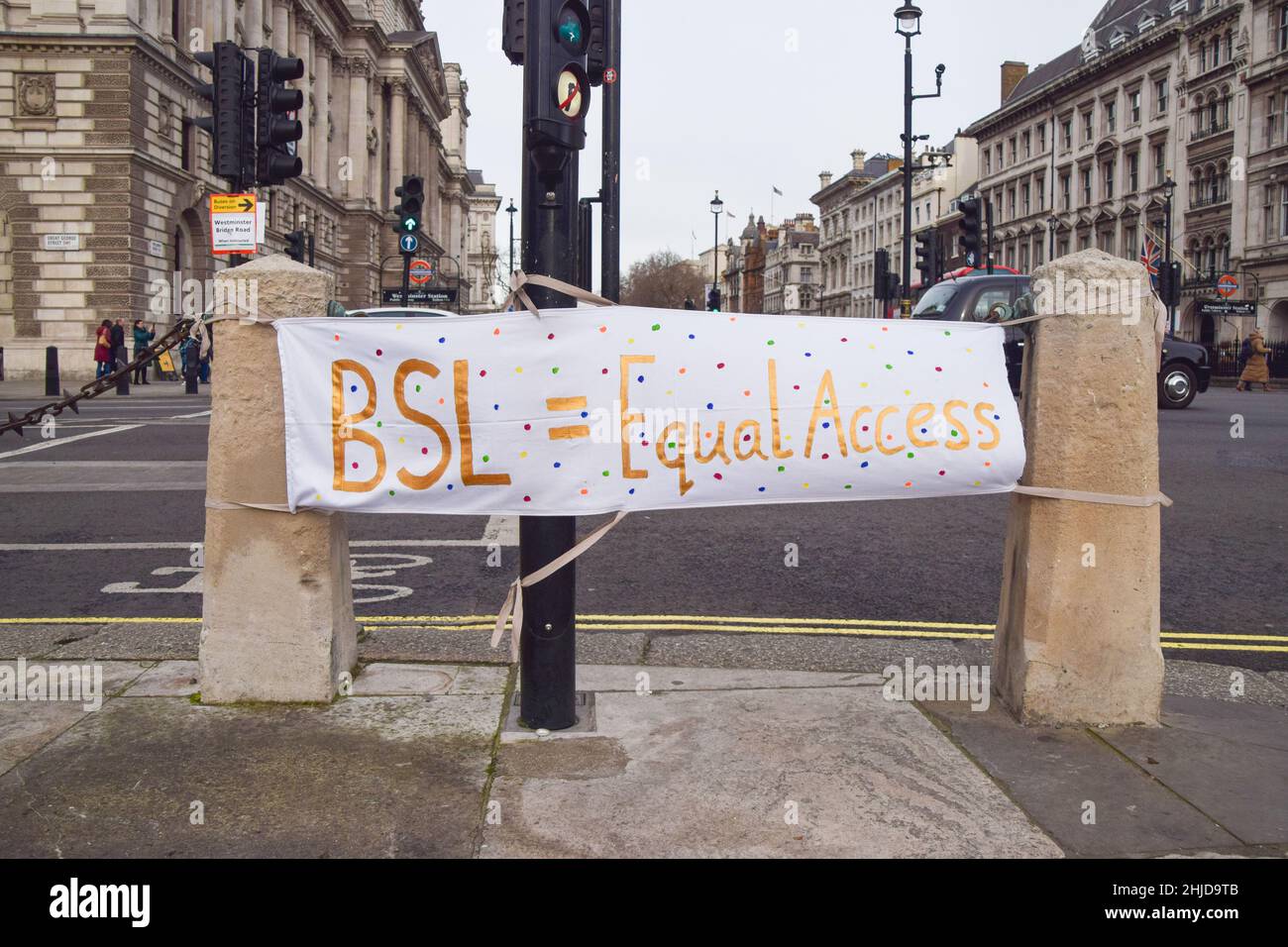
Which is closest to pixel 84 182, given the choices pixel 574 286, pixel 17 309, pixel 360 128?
pixel 17 309

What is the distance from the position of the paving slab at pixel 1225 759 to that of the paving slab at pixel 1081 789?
0.18ft

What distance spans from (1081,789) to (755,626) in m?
2.30

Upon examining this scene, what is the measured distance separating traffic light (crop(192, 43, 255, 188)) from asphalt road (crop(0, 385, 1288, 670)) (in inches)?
149

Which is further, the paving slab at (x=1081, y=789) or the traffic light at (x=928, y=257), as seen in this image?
the traffic light at (x=928, y=257)

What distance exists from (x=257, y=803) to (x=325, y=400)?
4.72 feet

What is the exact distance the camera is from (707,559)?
734 cm

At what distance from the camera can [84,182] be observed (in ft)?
107

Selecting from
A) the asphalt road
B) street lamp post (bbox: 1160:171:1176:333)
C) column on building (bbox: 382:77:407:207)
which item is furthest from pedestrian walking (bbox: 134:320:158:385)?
column on building (bbox: 382:77:407:207)

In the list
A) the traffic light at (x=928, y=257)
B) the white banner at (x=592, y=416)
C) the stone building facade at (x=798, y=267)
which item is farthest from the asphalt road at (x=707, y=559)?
the stone building facade at (x=798, y=267)

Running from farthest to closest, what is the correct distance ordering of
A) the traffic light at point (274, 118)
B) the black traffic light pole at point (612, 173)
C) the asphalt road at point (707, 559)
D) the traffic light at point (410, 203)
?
the traffic light at point (410, 203) < the traffic light at point (274, 118) < the black traffic light pole at point (612, 173) < the asphalt road at point (707, 559)

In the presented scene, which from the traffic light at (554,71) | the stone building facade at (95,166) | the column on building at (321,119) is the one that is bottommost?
the traffic light at (554,71)

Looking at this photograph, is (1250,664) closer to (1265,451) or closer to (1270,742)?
(1270,742)

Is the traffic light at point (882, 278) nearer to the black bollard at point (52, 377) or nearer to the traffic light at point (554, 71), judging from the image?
the black bollard at point (52, 377)

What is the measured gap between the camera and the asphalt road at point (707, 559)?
19.8 feet
